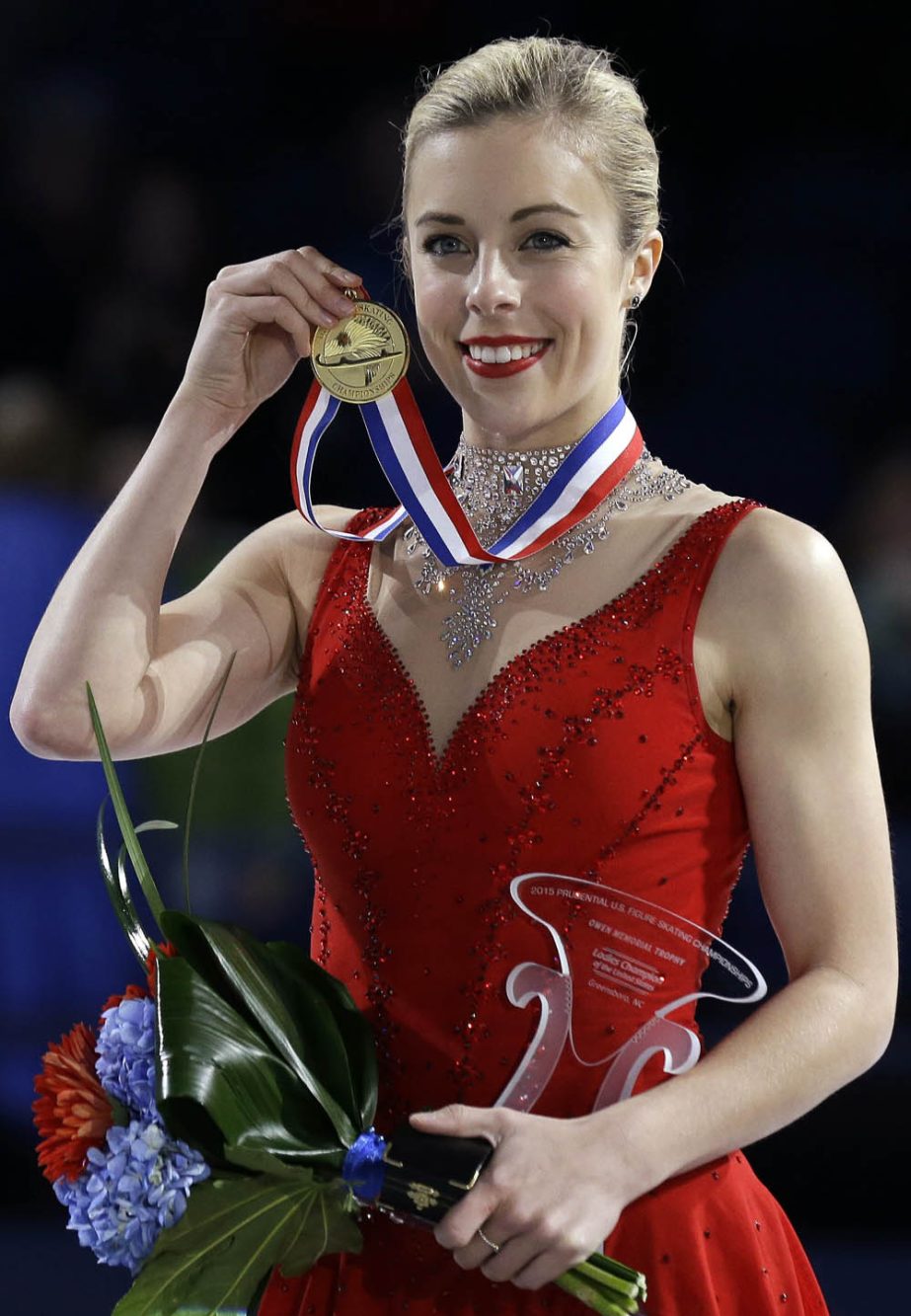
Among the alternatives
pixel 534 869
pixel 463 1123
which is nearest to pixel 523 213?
pixel 534 869

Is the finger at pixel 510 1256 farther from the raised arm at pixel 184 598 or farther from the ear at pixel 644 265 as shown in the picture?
the ear at pixel 644 265

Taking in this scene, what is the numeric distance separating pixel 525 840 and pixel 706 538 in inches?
13.7

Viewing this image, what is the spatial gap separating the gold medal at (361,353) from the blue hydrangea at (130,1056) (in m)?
0.67

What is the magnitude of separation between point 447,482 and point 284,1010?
60cm

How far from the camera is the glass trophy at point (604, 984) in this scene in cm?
163

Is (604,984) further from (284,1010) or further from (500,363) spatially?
(500,363)

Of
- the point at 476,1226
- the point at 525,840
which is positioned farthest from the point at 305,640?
the point at 476,1226

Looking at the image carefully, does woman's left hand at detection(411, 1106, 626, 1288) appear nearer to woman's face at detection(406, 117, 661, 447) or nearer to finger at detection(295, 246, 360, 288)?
woman's face at detection(406, 117, 661, 447)

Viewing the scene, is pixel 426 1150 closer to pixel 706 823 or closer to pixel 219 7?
pixel 706 823

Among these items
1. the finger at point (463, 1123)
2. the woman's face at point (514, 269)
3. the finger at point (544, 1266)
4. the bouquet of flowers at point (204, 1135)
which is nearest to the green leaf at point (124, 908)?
the bouquet of flowers at point (204, 1135)

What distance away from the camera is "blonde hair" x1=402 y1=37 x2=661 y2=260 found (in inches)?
71.0

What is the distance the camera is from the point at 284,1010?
156 cm

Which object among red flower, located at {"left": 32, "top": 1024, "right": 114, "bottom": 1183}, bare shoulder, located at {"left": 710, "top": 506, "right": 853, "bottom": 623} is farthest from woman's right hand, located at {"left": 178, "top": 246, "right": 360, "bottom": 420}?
red flower, located at {"left": 32, "top": 1024, "right": 114, "bottom": 1183}

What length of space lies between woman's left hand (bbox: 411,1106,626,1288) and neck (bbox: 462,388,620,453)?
2.40 feet
